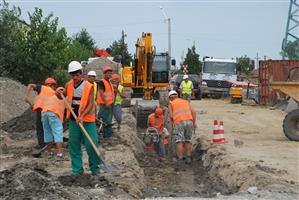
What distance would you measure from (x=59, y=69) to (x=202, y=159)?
17.5 meters

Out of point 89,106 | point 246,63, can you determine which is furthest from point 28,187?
point 246,63

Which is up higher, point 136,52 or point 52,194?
point 136,52

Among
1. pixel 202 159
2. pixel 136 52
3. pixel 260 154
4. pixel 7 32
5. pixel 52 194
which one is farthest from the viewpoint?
pixel 7 32

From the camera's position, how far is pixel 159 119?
48.4 feet

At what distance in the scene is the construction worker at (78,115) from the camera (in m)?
8.88

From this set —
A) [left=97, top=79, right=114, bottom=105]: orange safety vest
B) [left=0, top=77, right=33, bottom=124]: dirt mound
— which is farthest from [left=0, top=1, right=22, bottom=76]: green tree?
[left=97, top=79, right=114, bottom=105]: orange safety vest

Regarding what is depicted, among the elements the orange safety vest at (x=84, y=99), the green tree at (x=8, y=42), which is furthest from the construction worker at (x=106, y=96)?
the green tree at (x=8, y=42)

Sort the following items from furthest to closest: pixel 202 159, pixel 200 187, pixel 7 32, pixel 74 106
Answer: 1. pixel 7 32
2. pixel 202 159
3. pixel 200 187
4. pixel 74 106

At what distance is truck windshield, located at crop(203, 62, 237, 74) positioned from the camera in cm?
3791

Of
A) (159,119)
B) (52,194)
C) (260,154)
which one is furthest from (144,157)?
(52,194)

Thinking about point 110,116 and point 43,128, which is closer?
point 43,128

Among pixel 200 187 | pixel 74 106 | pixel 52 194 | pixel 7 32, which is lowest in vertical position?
pixel 200 187

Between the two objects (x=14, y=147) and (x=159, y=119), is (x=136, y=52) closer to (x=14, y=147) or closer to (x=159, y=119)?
(x=159, y=119)

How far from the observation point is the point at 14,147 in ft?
43.8
